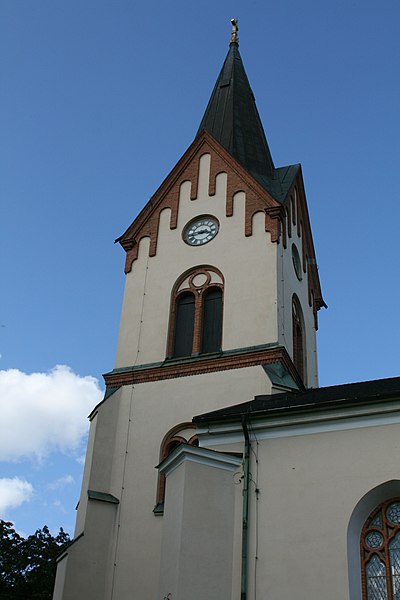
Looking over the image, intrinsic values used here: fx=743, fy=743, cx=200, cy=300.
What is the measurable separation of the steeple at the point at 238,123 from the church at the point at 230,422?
0.27ft

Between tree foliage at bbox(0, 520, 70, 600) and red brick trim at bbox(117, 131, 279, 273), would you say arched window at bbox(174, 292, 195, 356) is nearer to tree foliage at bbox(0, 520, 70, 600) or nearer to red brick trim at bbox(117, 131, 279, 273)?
red brick trim at bbox(117, 131, 279, 273)

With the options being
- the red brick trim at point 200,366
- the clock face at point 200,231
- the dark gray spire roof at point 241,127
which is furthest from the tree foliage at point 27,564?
the dark gray spire roof at point 241,127

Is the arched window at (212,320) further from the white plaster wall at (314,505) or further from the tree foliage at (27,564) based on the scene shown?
the tree foliage at (27,564)

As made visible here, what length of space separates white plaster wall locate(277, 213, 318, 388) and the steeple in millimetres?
2826

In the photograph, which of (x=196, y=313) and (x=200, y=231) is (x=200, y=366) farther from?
(x=200, y=231)

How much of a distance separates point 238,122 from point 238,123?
0.27 ft

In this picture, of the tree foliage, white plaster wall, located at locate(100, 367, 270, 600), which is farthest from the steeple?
the tree foliage

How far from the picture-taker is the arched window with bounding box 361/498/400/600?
13.6m

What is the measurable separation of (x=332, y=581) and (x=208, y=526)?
2.73 meters

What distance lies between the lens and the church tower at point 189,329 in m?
19.2

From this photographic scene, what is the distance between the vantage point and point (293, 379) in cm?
2141

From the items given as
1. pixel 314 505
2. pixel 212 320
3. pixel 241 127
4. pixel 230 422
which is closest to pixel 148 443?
pixel 212 320

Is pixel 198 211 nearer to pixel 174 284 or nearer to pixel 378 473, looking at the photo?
pixel 174 284

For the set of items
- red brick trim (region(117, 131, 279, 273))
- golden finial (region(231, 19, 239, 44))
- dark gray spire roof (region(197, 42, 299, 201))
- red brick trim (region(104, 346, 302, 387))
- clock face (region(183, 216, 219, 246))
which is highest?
golden finial (region(231, 19, 239, 44))
